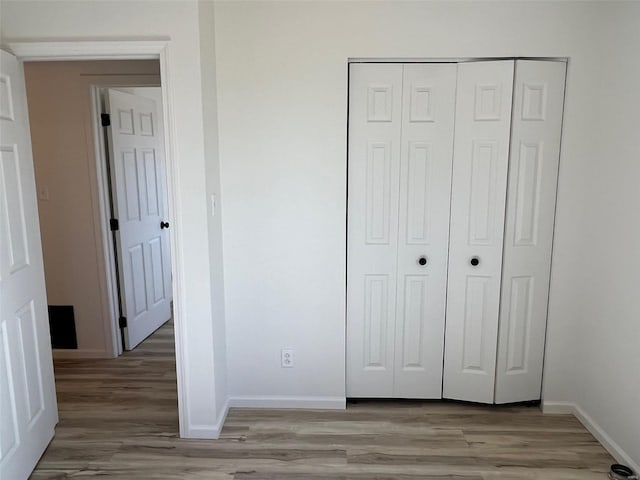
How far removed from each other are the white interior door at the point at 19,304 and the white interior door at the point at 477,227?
230cm

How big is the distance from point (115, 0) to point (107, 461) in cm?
235

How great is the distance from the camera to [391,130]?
8.80 ft

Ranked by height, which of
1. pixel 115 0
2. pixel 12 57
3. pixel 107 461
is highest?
pixel 115 0

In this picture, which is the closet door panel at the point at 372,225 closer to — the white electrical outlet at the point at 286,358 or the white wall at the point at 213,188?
the white electrical outlet at the point at 286,358

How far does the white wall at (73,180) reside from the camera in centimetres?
335

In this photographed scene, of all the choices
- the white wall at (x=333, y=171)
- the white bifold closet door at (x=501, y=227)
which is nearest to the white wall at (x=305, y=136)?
the white wall at (x=333, y=171)

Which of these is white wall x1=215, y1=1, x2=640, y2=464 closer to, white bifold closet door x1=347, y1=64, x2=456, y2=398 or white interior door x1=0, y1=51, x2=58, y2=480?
white bifold closet door x1=347, y1=64, x2=456, y2=398

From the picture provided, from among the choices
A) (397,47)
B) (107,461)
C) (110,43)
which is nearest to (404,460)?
(107,461)

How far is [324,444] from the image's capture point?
255 centimetres

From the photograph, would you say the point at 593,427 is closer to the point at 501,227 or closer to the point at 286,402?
Answer: the point at 501,227

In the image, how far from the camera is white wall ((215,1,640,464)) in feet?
8.23

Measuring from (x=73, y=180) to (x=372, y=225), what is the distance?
7.48ft

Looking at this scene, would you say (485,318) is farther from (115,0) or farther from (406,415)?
(115,0)

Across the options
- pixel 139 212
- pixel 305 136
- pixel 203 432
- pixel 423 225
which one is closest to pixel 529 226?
pixel 423 225
